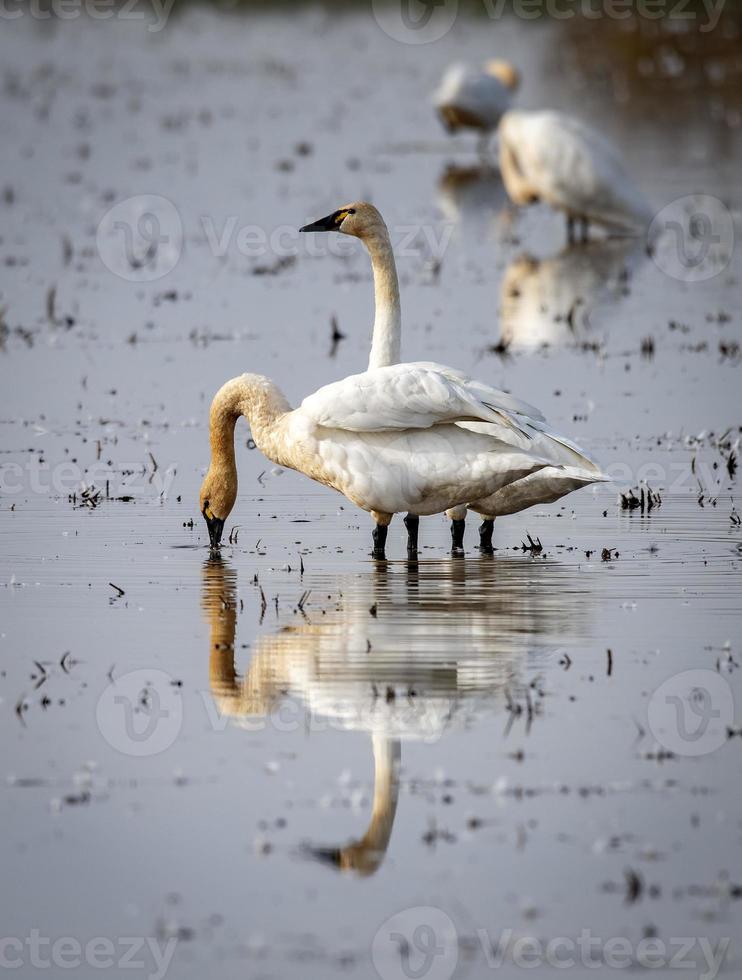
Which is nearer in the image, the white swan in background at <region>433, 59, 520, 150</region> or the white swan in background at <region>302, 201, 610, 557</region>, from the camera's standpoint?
the white swan in background at <region>302, 201, 610, 557</region>

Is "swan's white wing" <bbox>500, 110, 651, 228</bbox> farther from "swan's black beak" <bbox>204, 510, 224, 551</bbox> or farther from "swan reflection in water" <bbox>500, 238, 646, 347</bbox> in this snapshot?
"swan's black beak" <bbox>204, 510, 224, 551</bbox>

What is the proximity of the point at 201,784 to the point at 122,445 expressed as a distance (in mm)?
6269

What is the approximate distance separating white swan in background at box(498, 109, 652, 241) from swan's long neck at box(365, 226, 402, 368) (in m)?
10.5

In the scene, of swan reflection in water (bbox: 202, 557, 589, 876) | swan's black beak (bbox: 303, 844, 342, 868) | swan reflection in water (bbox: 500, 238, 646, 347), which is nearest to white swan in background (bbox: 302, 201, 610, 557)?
swan reflection in water (bbox: 202, 557, 589, 876)

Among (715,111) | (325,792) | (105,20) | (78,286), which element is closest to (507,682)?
(325,792)

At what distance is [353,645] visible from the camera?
312 inches

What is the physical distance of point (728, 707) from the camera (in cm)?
712

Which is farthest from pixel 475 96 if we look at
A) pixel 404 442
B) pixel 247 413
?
pixel 404 442

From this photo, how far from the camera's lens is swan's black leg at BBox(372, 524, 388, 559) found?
9.76 m

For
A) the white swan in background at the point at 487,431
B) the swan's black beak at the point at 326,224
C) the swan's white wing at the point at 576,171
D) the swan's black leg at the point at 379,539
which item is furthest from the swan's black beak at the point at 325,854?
the swan's white wing at the point at 576,171

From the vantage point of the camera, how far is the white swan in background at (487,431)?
30.3ft

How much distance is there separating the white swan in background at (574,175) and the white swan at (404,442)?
1188 centimetres

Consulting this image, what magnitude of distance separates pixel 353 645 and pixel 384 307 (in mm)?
3036

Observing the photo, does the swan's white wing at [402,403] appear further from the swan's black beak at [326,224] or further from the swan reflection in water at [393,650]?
the swan's black beak at [326,224]
